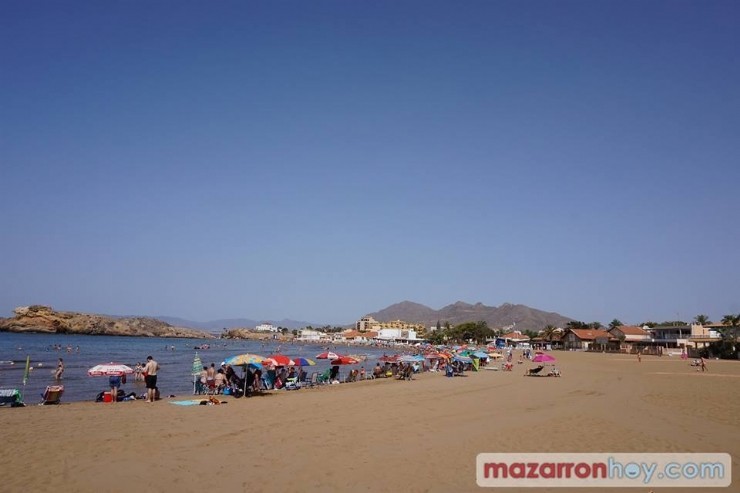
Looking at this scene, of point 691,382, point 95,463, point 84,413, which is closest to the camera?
point 95,463

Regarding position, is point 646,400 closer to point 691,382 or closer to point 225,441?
point 691,382

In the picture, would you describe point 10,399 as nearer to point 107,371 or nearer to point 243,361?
point 107,371

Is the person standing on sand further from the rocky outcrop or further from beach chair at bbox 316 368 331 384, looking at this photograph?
the rocky outcrop

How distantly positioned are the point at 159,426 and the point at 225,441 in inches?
105

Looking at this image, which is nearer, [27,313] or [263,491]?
[263,491]

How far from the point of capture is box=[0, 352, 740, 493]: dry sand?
27.3 ft

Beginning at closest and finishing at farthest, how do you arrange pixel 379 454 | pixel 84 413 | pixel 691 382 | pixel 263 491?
pixel 263 491
pixel 379 454
pixel 84 413
pixel 691 382

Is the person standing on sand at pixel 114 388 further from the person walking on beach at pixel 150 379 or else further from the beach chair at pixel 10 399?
the beach chair at pixel 10 399

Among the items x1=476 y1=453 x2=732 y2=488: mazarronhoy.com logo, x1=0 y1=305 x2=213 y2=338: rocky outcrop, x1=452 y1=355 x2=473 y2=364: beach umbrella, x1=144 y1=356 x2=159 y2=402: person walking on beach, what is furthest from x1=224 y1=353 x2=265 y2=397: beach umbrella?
x1=0 y1=305 x2=213 y2=338: rocky outcrop

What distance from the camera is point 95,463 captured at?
902 centimetres

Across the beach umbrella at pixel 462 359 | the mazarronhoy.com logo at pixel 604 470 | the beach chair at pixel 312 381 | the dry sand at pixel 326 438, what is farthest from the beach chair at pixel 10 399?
the beach umbrella at pixel 462 359

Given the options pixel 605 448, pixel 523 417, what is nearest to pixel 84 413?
pixel 523 417

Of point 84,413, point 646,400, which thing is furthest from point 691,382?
point 84,413

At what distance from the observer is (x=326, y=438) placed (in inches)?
454
